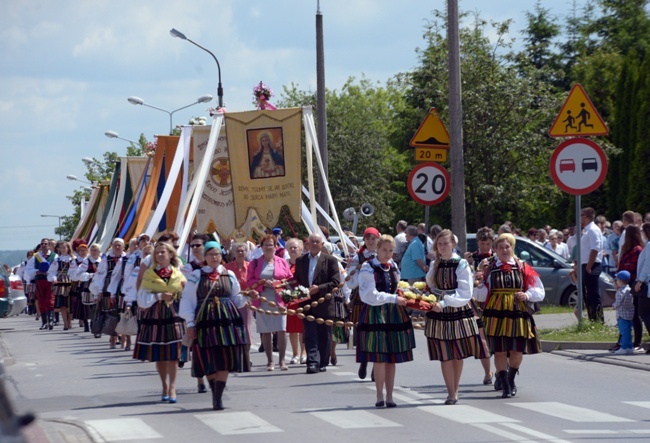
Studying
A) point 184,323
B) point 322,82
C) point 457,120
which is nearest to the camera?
point 184,323

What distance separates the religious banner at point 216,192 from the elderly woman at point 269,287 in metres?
7.67

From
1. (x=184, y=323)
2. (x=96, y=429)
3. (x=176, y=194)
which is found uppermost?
(x=176, y=194)

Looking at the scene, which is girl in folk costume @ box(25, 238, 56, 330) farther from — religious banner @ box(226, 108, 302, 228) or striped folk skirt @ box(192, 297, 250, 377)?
striped folk skirt @ box(192, 297, 250, 377)

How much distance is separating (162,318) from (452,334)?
3288mm

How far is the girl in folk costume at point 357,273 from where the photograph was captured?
13.8 metres

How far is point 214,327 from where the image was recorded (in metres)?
12.2

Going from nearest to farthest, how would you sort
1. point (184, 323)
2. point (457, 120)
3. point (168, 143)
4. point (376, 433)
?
1. point (376, 433)
2. point (184, 323)
3. point (457, 120)
4. point (168, 143)

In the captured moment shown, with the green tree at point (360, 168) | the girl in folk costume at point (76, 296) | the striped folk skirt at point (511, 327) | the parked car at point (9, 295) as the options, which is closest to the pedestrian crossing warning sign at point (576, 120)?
the striped folk skirt at point (511, 327)

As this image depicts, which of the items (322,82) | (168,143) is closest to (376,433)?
(168,143)

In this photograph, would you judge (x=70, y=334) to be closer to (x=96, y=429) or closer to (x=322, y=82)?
(x=322, y=82)

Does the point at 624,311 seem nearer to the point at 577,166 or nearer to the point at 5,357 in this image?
the point at 577,166

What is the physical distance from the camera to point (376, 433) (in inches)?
403

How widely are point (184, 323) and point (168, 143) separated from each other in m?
14.3

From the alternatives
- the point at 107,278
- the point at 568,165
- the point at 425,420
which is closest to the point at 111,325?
the point at 107,278
